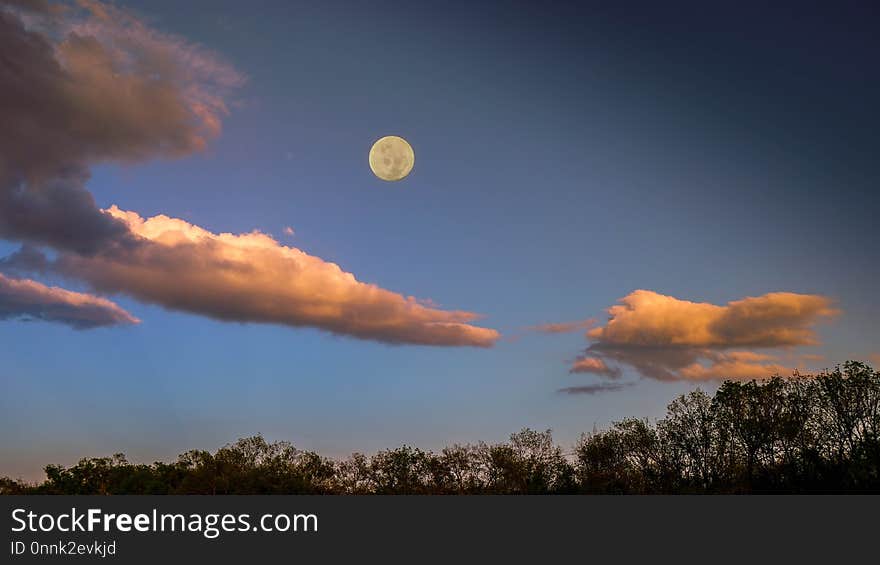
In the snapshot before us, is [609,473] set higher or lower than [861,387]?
lower
